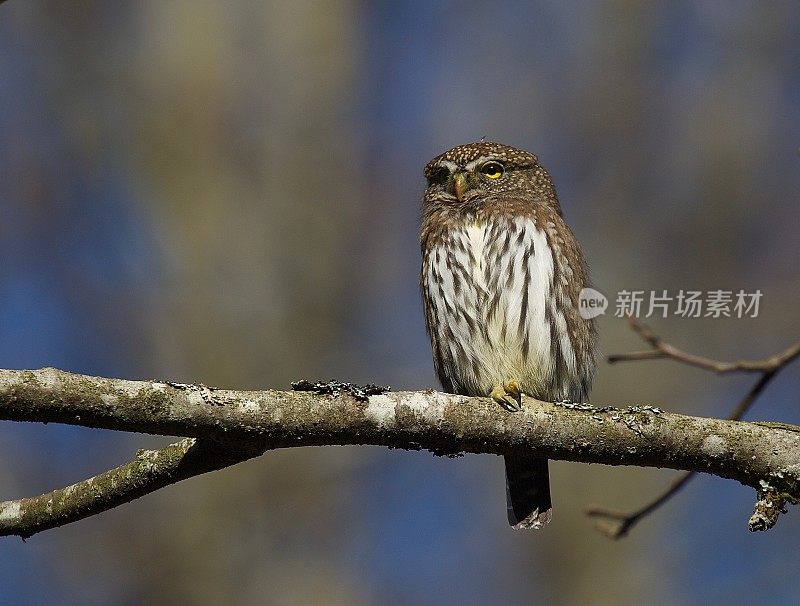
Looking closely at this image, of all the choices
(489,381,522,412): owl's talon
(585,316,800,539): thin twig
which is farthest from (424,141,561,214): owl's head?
(585,316,800,539): thin twig

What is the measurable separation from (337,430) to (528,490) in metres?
2.11

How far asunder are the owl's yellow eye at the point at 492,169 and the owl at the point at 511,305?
130mm

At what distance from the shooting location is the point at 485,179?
18.2 feet

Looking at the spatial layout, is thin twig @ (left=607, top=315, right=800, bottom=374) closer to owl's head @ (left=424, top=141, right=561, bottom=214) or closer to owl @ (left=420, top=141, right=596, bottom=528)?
owl @ (left=420, top=141, right=596, bottom=528)

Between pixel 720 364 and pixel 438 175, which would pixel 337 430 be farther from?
pixel 438 175

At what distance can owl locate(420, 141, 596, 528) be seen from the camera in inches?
193

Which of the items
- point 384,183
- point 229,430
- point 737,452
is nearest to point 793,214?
point 384,183

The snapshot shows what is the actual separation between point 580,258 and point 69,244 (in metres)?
5.51

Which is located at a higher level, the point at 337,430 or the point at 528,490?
A: the point at 337,430

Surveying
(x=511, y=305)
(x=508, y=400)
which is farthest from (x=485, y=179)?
(x=508, y=400)

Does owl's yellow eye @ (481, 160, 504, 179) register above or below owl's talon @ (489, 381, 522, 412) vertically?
above

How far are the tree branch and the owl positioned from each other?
1081mm

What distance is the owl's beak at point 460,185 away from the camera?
545cm

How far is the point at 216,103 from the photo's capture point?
10.7m
